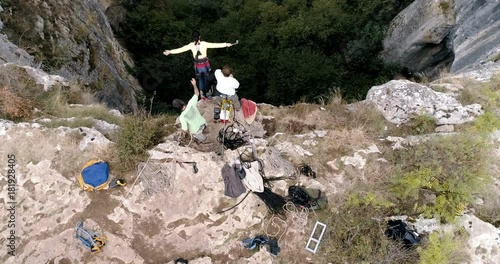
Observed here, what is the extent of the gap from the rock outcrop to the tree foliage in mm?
1084

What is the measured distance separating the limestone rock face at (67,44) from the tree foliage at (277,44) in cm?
360

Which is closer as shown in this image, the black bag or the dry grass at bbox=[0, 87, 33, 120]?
the black bag

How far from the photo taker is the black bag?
22.3 feet

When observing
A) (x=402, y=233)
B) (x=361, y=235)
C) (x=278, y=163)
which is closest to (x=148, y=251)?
(x=278, y=163)

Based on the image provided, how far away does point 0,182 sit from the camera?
7379mm

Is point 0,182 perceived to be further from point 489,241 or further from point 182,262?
point 489,241

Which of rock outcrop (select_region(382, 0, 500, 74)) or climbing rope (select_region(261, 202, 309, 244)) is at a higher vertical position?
rock outcrop (select_region(382, 0, 500, 74))

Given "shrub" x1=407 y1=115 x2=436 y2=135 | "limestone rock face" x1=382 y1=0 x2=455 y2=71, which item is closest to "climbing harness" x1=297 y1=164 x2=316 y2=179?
"shrub" x1=407 y1=115 x2=436 y2=135

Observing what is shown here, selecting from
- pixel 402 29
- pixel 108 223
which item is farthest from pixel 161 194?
pixel 402 29

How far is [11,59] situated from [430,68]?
1799 centimetres

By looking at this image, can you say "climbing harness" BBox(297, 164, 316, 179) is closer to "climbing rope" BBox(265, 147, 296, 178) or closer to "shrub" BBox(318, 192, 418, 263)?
"climbing rope" BBox(265, 147, 296, 178)

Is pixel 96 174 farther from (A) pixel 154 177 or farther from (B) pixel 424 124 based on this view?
(B) pixel 424 124

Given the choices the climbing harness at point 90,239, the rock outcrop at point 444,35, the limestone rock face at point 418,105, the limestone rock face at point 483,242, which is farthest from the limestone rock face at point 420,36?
the climbing harness at point 90,239

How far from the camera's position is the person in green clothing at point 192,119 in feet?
25.0
